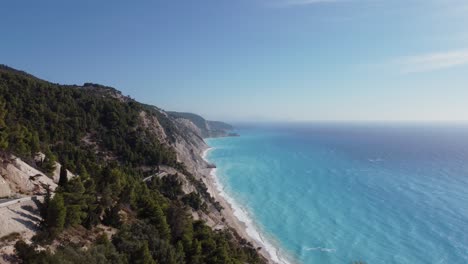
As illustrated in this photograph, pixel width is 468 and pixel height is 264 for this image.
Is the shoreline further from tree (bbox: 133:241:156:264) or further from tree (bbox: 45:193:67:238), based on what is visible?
tree (bbox: 45:193:67:238)

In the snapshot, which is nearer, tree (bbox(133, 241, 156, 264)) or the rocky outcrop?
tree (bbox(133, 241, 156, 264))

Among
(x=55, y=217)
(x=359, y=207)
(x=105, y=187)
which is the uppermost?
(x=55, y=217)

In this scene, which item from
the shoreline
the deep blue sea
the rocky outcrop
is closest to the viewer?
the rocky outcrop

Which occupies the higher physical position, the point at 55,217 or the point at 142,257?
the point at 55,217

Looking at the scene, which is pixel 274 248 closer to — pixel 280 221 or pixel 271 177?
pixel 280 221

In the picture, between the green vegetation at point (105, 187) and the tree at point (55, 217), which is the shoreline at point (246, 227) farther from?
the tree at point (55, 217)

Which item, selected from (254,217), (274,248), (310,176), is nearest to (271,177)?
(310,176)

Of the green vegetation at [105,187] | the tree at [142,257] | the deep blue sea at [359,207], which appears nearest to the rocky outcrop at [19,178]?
the green vegetation at [105,187]

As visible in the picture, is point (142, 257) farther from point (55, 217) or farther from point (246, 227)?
point (246, 227)

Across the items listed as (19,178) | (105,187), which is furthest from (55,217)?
(105,187)

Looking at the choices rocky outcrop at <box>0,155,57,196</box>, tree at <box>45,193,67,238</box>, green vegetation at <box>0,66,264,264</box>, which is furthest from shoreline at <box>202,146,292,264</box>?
tree at <box>45,193,67,238</box>
